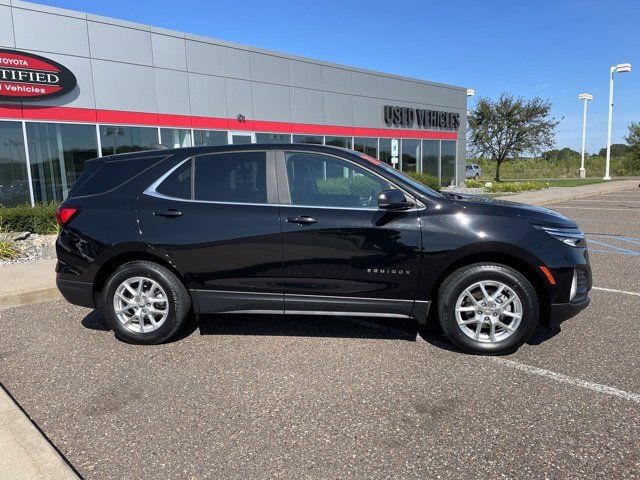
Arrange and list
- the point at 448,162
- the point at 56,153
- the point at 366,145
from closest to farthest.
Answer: the point at 56,153 → the point at 366,145 → the point at 448,162

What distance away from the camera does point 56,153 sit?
13312 millimetres

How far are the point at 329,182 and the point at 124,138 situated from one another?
12.4 meters

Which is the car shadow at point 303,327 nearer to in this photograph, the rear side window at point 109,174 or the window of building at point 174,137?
the rear side window at point 109,174

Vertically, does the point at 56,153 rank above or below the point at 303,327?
above

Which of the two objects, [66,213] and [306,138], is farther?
[306,138]

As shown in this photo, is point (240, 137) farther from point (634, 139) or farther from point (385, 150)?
point (634, 139)

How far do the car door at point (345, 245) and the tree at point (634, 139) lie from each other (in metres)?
49.0

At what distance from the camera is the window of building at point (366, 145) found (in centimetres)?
2156

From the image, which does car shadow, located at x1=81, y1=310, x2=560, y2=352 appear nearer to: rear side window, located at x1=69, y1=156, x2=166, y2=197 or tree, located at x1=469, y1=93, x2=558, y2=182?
rear side window, located at x1=69, y1=156, x2=166, y2=197

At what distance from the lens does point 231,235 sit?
4.02 meters

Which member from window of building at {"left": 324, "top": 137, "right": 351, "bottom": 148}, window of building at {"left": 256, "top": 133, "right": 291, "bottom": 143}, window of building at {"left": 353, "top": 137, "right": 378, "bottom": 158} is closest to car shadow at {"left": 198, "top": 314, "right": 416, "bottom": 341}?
window of building at {"left": 256, "top": 133, "right": 291, "bottom": 143}

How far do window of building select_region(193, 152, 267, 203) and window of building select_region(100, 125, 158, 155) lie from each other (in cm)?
1033

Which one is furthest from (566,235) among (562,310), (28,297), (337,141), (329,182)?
(337,141)

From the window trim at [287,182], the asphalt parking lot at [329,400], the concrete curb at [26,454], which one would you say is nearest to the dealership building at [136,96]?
the asphalt parking lot at [329,400]
